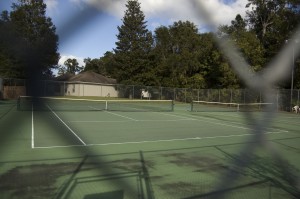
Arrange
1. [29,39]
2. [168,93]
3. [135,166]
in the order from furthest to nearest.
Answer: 1. [168,93]
2. [135,166]
3. [29,39]

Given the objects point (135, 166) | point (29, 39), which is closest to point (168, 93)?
point (135, 166)

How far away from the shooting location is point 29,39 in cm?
171

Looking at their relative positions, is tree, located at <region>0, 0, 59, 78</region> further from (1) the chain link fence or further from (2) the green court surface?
Result: (1) the chain link fence

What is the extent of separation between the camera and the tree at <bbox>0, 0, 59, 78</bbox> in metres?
1.66

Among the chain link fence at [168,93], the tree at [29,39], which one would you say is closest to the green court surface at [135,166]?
the tree at [29,39]

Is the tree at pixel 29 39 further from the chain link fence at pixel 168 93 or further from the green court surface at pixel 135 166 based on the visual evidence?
the chain link fence at pixel 168 93

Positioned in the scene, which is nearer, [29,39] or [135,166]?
[29,39]

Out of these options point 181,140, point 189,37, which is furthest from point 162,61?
point 181,140

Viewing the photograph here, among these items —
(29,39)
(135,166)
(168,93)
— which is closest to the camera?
(29,39)

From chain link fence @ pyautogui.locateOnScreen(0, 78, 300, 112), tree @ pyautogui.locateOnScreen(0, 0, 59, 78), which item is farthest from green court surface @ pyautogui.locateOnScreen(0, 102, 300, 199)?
chain link fence @ pyautogui.locateOnScreen(0, 78, 300, 112)

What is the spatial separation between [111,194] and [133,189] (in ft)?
1.29

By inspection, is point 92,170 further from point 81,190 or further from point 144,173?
point 81,190

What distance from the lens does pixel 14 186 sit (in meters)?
6.00

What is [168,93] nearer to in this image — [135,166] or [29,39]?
[135,166]
